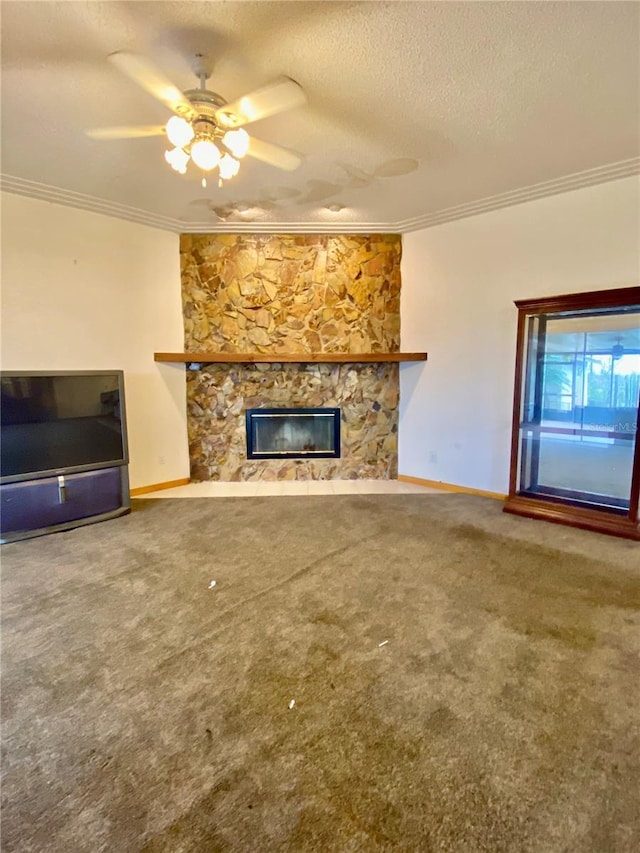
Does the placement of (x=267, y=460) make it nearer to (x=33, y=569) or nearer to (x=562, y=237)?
(x=33, y=569)

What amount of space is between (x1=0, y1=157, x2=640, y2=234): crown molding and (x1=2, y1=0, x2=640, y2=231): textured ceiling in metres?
0.03

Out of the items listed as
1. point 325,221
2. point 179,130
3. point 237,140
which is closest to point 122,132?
point 179,130

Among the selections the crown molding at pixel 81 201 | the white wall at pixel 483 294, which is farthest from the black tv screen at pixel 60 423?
the white wall at pixel 483 294

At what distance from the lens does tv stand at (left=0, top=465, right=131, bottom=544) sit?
3.24 m

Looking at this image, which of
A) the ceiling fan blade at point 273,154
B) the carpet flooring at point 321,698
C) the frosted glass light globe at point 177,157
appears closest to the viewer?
the carpet flooring at point 321,698

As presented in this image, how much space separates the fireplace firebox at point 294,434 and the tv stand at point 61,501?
157 centimetres

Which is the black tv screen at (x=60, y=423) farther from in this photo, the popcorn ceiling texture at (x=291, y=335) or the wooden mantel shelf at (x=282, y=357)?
the popcorn ceiling texture at (x=291, y=335)

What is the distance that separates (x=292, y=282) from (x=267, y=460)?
2.03 m

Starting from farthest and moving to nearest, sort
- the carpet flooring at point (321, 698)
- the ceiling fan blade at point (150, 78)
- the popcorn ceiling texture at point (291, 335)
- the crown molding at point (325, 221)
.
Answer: the popcorn ceiling texture at point (291, 335)
the crown molding at point (325, 221)
the ceiling fan blade at point (150, 78)
the carpet flooring at point (321, 698)

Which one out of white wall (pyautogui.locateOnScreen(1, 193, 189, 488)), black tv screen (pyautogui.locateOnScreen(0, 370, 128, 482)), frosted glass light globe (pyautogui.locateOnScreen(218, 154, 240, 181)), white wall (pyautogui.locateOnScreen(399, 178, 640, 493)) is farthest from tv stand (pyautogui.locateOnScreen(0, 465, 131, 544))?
white wall (pyautogui.locateOnScreen(399, 178, 640, 493))

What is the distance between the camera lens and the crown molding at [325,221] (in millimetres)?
3365

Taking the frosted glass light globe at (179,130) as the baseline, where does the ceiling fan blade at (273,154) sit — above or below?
above

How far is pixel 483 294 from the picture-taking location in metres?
4.16

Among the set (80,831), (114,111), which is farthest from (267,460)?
(80,831)
